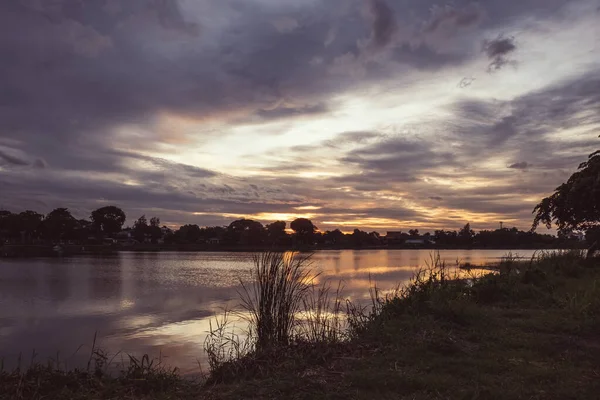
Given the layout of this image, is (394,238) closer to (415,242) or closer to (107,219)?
(415,242)

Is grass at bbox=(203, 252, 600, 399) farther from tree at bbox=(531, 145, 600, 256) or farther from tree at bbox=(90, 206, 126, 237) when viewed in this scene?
tree at bbox=(90, 206, 126, 237)

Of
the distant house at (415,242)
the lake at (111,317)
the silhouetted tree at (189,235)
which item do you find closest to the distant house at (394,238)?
the distant house at (415,242)

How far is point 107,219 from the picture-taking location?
109 meters

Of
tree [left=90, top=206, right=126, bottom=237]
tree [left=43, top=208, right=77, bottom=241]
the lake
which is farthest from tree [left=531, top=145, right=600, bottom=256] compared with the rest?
tree [left=90, top=206, right=126, bottom=237]

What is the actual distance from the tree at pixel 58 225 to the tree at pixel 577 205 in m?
98.1

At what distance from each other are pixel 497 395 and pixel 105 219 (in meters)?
114

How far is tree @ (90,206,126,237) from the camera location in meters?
109

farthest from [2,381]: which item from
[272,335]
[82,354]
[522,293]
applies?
[522,293]

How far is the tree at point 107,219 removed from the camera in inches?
4274

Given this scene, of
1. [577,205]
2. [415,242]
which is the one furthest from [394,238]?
[577,205]

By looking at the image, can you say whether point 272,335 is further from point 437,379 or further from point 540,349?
point 540,349

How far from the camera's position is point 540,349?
6492mm

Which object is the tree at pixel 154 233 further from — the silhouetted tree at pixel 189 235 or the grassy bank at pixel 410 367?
the grassy bank at pixel 410 367

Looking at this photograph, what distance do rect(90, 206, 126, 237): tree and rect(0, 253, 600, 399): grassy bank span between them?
110115 mm
